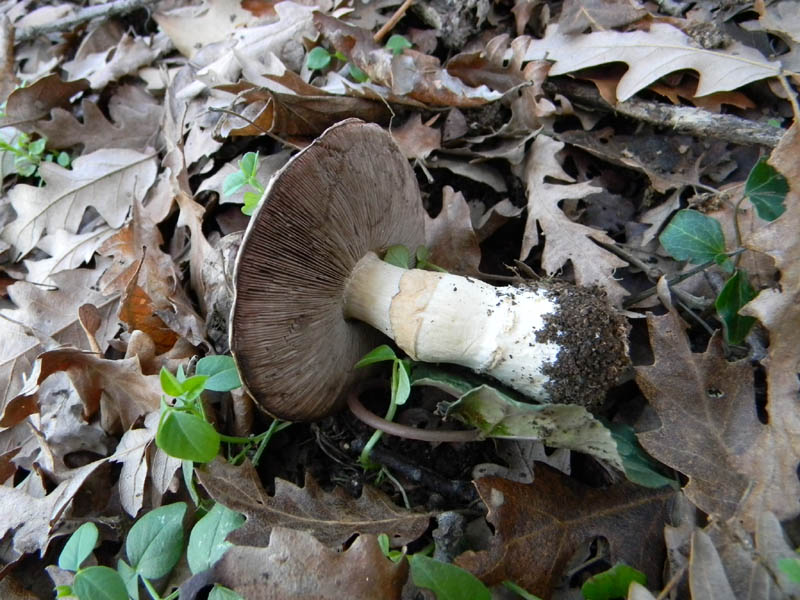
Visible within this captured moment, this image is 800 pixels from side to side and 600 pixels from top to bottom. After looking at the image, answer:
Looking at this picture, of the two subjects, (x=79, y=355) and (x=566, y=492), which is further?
(x=79, y=355)

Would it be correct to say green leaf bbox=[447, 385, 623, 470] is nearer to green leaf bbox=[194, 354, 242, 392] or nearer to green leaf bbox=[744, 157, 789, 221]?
green leaf bbox=[194, 354, 242, 392]

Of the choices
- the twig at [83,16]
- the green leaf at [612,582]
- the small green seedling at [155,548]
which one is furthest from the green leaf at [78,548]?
the twig at [83,16]

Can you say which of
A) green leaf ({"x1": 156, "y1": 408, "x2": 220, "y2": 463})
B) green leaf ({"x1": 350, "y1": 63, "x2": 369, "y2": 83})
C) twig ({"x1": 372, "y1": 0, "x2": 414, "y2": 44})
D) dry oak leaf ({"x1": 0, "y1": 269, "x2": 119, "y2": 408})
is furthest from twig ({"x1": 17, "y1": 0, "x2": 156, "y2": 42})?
green leaf ({"x1": 156, "y1": 408, "x2": 220, "y2": 463})

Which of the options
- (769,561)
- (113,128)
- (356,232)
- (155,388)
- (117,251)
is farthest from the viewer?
(113,128)

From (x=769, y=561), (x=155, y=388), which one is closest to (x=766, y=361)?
(x=769, y=561)

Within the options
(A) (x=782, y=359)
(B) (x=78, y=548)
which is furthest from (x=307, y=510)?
(A) (x=782, y=359)

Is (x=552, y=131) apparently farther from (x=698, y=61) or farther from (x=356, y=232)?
(x=356, y=232)

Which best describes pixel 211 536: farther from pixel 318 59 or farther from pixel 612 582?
pixel 318 59

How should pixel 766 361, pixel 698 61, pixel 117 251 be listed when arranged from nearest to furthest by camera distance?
pixel 766 361
pixel 698 61
pixel 117 251
